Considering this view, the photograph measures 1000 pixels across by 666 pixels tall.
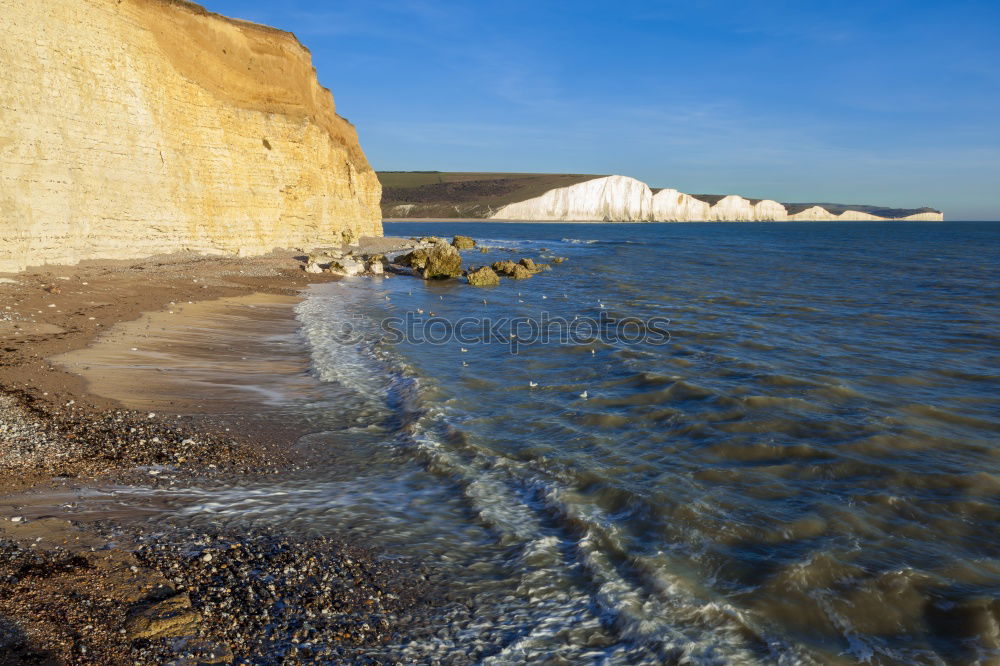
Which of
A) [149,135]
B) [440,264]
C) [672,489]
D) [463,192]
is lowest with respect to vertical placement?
[672,489]

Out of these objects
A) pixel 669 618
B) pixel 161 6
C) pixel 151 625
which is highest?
pixel 161 6

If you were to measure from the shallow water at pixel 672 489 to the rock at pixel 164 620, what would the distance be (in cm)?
137

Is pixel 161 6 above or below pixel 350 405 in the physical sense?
above

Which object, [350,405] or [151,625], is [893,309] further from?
[151,625]

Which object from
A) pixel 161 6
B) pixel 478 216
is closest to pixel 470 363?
pixel 161 6

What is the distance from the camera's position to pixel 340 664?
3.54m

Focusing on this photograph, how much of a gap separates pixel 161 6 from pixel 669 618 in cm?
Result: 2661

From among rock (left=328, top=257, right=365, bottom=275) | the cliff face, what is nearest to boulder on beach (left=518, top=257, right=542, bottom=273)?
rock (left=328, top=257, right=365, bottom=275)

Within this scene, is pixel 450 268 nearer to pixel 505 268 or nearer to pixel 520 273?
pixel 505 268

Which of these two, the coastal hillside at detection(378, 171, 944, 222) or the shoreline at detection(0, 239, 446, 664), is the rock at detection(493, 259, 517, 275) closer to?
the shoreline at detection(0, 239, 446, 664)

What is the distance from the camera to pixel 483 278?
2653 centimetres

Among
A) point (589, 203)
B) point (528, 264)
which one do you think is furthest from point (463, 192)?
point (528, 264)

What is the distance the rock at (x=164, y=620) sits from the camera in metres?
3.54

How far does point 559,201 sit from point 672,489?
145m
